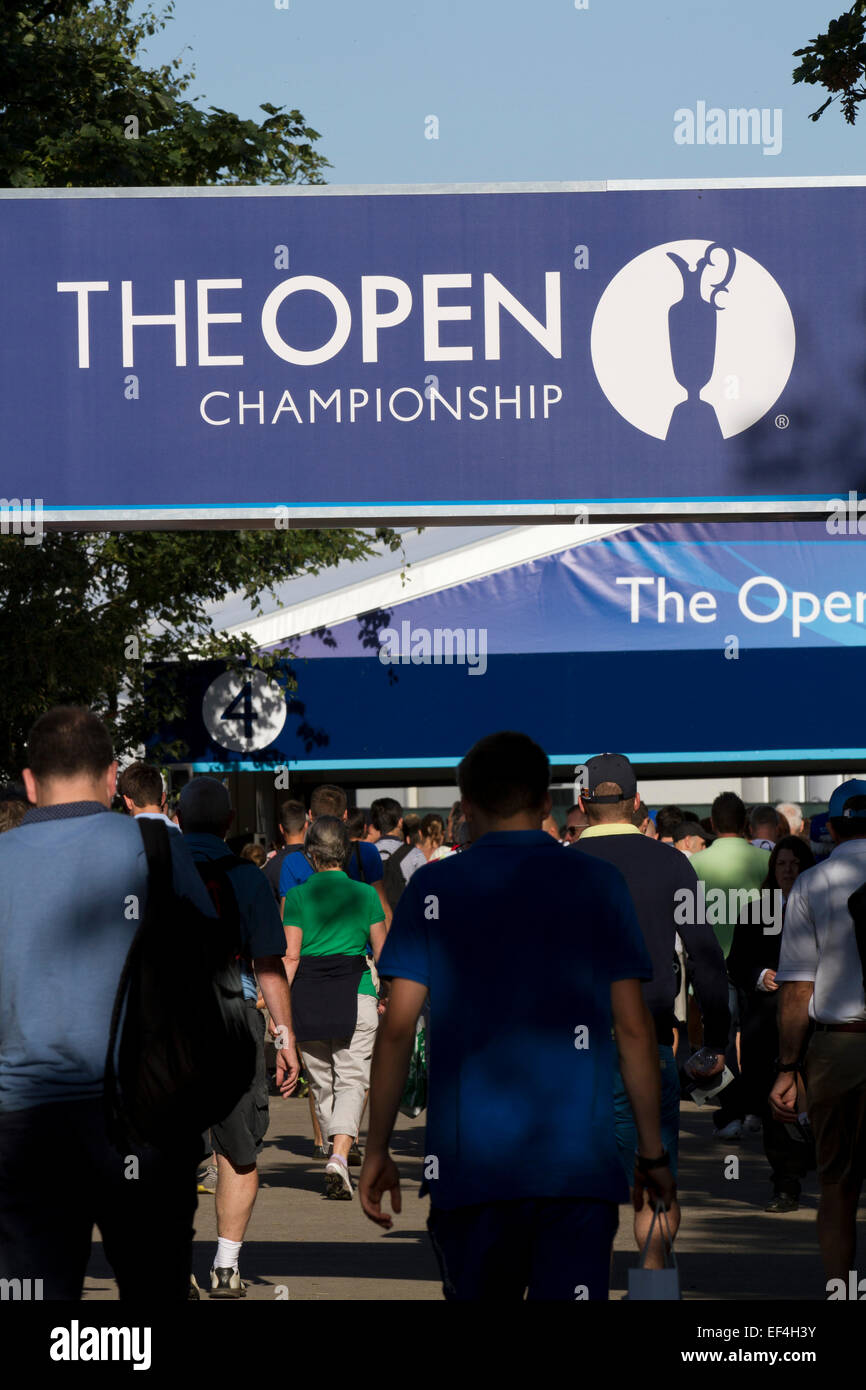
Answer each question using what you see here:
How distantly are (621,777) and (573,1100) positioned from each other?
8.73 feet

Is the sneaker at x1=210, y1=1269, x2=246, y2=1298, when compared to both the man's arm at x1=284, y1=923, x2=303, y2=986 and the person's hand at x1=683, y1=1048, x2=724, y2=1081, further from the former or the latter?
the man's arm at x1=284, y1=923, x2=303, y2=986

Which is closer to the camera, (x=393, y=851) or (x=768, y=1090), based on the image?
(x=768, y=1090)

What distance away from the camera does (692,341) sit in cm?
823

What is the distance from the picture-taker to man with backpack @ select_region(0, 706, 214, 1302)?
432cm

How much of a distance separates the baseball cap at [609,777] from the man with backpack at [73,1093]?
258 centimetres

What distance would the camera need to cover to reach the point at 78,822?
14.7 ft

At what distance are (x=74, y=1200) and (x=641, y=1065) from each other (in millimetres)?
1385

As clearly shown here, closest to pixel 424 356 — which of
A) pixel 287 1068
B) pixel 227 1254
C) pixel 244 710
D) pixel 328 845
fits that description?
pixel 287 1068

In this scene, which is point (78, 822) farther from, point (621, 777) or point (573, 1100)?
point (621, 777)

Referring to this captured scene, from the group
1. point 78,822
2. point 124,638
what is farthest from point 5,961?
point 124,638

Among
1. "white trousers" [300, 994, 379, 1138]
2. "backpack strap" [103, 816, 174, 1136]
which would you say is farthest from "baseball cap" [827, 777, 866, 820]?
"white trousers" [300, 994, 379, 1138]

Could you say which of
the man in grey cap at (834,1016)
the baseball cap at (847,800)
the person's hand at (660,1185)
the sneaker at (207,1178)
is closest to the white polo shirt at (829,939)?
the man in grey cap at (834,1016)

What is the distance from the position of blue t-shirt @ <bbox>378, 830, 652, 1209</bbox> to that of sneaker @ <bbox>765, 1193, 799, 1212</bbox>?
5.34 m

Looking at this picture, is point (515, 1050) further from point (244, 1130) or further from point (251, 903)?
point (244, 1130)
